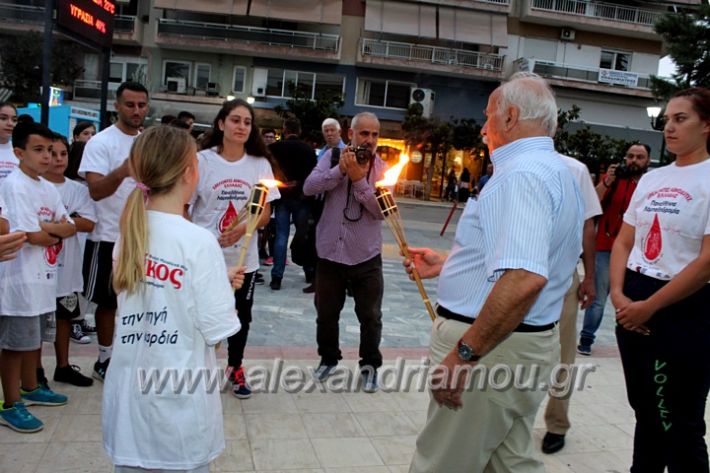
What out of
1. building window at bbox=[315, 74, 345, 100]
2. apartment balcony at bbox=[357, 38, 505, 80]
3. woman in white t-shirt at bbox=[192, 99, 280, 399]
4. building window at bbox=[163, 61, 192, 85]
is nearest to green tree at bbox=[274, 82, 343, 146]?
building window at bbox=[315, 74, 345, 100]

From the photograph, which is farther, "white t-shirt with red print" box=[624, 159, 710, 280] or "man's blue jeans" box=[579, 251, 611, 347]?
"man's blue jeans" box=[579, 251, 611, 347]

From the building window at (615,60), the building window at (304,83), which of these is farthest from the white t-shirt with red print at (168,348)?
the building window at (615,60)

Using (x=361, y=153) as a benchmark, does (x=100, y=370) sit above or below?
below

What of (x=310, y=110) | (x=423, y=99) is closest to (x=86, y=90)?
(x=310, y=110)

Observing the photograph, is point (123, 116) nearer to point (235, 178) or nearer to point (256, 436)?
point (235, 178)

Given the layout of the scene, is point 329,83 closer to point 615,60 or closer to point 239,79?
point 239,79

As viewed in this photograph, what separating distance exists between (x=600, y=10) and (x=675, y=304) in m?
33.0

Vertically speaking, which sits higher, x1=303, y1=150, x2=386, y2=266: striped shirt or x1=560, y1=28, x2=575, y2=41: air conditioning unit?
x1=560, y1=28, x2=575, y2=41: air conditioning unit

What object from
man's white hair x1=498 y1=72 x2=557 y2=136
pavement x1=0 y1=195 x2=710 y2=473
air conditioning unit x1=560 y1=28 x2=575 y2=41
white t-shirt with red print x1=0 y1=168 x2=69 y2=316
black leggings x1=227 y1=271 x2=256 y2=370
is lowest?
pavement x1=0 y1=195 x2=710 y2=473

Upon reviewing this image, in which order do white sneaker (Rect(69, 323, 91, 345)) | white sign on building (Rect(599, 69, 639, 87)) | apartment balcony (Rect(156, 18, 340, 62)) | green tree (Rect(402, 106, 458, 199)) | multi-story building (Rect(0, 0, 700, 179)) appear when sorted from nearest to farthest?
white sneaker (Rect(69, 323, 91, 345)), green tree (Rect(402, 106, 458, 199)), apartment balcony (Rect(156, 18, 340, 62)), multi-story building (Rect(0, 0, 700, 179)), white sign on building (Rect(599, 69, 639, 87))

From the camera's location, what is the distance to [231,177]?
385 cm

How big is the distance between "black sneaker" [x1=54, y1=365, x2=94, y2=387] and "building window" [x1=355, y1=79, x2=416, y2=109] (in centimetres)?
2716

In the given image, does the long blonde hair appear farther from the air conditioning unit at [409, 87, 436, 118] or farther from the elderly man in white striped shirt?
the air conditioning unit at [409, 87, 436, 118]

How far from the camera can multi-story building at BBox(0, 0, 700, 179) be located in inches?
1115
